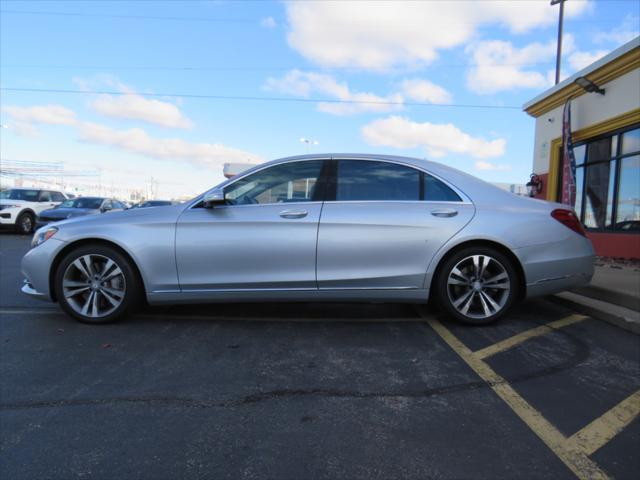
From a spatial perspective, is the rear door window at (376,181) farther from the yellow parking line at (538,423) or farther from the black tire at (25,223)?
the black tire at (25,223)

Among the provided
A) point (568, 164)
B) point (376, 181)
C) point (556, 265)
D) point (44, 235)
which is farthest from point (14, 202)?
point (556, 265)

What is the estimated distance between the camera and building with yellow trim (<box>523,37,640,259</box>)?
855cm

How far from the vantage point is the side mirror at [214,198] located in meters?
4.04

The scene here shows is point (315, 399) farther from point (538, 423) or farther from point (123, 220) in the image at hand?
point (123, 220)

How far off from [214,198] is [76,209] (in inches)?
525

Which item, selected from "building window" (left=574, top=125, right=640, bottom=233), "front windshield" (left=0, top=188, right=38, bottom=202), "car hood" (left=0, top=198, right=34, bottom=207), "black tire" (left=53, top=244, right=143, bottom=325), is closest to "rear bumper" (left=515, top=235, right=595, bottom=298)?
"black tire" (left=53, top=244, right=143, bottom=325)

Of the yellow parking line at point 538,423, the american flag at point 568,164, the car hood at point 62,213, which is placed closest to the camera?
the yellow parking line at point 538,423

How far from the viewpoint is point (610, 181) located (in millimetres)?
9422

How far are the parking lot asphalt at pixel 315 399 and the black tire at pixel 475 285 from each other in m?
0.16

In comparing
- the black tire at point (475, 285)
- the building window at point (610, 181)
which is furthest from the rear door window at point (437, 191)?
the building window at point (610, 181)

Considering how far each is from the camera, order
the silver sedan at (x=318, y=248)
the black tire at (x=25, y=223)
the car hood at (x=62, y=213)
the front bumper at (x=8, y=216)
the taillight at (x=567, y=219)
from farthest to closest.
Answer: the black tire at (x=25, y=223) < the front bumper at (x=8, y=216) < the car hood at (x=62, y=213) < the taillight at (x=567, y=219) < the silver sedan at (x=318, y=248)

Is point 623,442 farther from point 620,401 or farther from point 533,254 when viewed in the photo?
point 533,254

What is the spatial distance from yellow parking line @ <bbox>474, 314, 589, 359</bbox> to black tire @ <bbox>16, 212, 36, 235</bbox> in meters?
16.9

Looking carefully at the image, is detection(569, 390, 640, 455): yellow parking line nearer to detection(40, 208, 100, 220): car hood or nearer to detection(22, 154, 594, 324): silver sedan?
detection(22, 154, 594, 324): silver sedan
